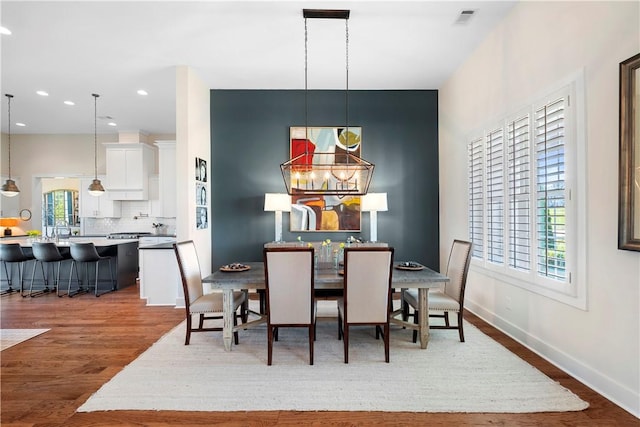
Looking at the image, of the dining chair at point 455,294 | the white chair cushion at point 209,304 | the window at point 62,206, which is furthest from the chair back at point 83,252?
the dining chair at point 455,294

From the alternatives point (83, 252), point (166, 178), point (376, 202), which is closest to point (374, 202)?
point (376, 202)

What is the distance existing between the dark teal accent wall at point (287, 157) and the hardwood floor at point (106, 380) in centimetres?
162

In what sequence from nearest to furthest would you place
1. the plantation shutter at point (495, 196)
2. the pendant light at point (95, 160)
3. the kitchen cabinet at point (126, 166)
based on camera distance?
the plantation shutter at point (495, 196)
the pendant light at point (95, 160)
the kitchen cabinet at point (126, 166)

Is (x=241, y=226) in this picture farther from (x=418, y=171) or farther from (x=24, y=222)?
(x=24, y=222)

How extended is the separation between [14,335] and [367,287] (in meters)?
3.78

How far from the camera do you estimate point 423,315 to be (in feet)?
9.83

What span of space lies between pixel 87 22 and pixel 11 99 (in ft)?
11.6

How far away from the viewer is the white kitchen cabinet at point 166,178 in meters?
6.75

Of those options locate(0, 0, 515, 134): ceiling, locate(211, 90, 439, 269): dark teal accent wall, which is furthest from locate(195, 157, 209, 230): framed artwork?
locate(0, 0, 515, 134): ceiling

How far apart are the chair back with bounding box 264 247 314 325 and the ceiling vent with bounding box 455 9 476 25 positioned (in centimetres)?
275

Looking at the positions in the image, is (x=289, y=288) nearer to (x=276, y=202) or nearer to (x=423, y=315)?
(x=423, y=315)

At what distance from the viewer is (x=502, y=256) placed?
3.43 m

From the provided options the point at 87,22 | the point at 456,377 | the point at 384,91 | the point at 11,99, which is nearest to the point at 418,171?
the point at 384,91

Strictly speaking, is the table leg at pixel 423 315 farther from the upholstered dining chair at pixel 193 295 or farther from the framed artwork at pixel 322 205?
the framed artwork at pixel 322 205
